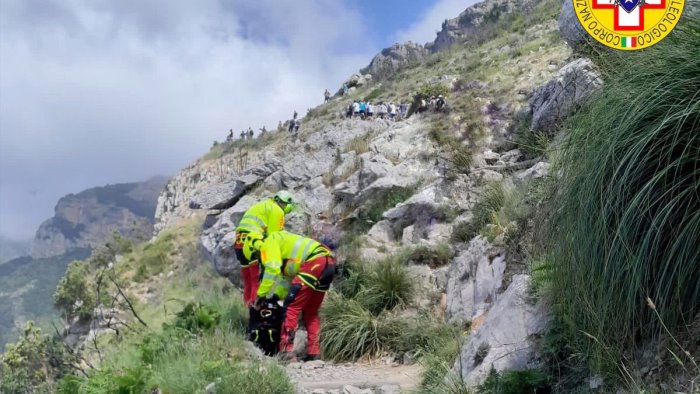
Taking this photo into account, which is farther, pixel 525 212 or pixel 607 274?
pixel 525 212

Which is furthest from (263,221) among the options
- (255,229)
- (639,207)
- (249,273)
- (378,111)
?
(378,111)

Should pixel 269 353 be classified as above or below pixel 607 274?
below

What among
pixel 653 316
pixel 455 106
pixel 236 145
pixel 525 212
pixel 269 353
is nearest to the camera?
pixel 653 316

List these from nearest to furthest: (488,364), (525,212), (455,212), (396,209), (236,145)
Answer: (488,364) < (525,212) < (455,212) < (396,209) < (236,145)

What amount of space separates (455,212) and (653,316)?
585 centimetres

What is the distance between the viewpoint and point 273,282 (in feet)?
21.3

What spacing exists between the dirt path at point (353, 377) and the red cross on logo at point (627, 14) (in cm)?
275

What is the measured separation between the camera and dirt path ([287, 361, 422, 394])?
4.91 meters

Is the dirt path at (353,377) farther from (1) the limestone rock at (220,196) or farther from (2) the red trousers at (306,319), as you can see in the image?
(1) the limestone rock at (220,196)

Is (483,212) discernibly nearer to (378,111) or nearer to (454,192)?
(454,192)

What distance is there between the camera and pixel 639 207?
2631 millimetres

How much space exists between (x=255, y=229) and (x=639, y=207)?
518 cm

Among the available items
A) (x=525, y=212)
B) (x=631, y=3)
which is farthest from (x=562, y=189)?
(x=525, y=212)

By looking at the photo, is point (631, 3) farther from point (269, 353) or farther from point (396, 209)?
point (396, 209)
